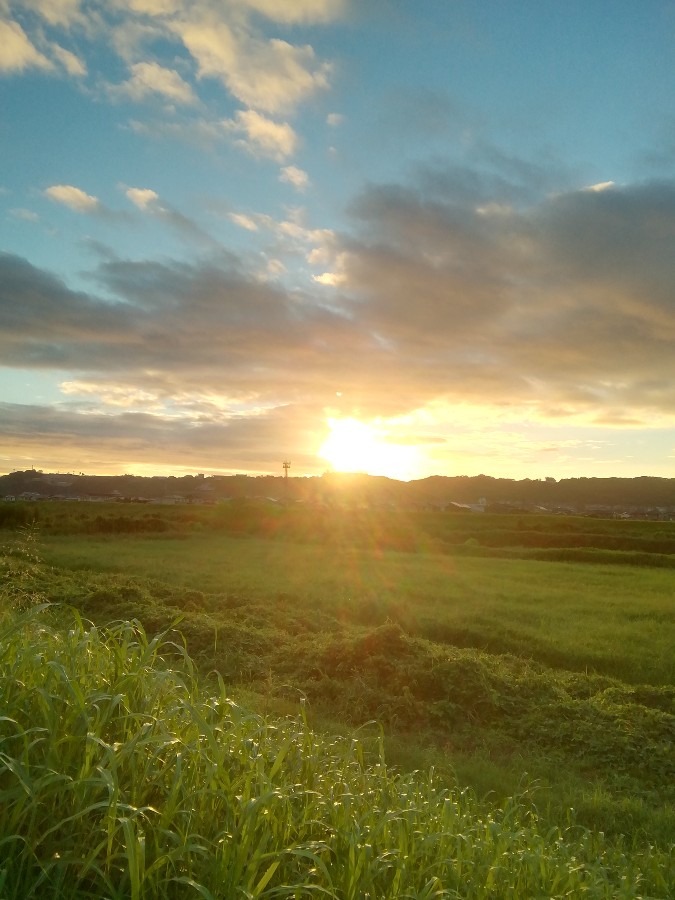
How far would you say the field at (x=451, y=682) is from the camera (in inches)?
186

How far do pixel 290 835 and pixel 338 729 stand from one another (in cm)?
506

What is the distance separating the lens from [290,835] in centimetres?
376

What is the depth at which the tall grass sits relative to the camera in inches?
127

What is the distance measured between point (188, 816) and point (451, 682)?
7.22 meters

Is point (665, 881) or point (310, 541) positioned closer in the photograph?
point (665, 881)

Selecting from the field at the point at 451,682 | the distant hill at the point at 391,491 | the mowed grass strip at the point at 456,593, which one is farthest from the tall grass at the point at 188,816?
the distant hill at the point at 391,491

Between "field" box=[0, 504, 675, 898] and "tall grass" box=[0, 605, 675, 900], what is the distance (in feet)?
0.12

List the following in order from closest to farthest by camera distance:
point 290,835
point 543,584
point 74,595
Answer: point 290,835 < point 74,595 < point 543,584

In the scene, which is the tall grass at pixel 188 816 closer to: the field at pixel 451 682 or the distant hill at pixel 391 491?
the field at pixel 451 682

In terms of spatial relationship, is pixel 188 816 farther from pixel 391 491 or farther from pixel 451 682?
pixel 391 491

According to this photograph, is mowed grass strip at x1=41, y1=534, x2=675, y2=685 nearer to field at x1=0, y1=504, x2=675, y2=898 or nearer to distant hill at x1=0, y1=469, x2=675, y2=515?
field at x1=0, y1=504, x2=675, y2=898

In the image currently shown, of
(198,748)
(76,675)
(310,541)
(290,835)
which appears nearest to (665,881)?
(290,835)

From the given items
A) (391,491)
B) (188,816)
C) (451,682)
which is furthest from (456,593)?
(391,491)

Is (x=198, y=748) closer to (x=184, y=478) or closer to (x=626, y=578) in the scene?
(x=626, y=578)
